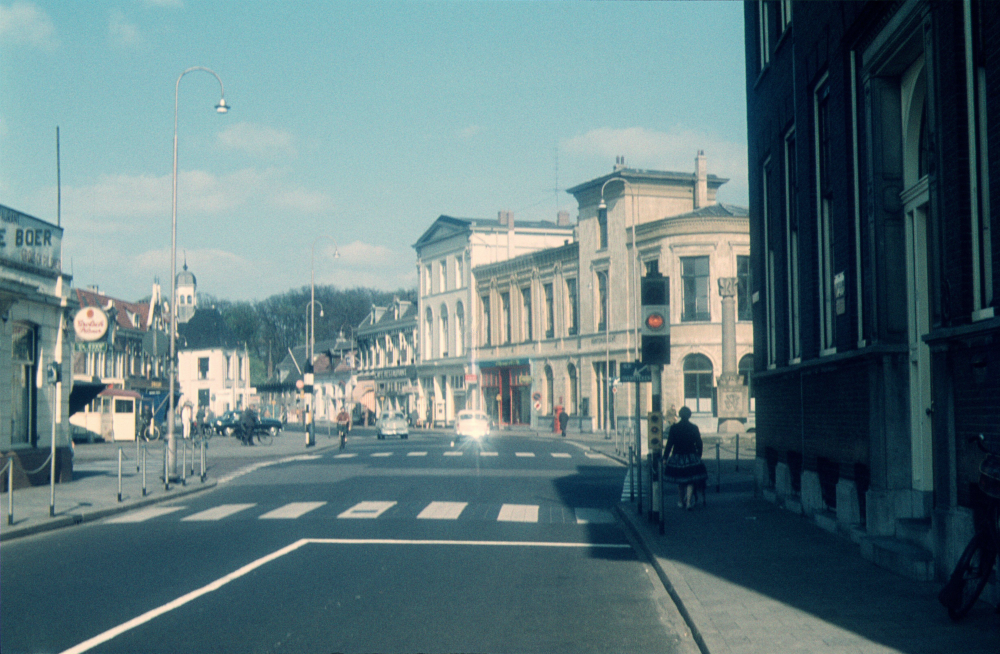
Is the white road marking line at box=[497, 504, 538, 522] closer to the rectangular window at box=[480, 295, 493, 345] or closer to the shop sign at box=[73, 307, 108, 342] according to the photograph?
the shop sign at box=[73, 307, 108, 342]

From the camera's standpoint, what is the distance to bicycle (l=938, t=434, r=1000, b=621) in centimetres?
785

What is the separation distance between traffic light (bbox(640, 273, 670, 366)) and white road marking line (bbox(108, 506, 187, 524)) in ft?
A: 26.8

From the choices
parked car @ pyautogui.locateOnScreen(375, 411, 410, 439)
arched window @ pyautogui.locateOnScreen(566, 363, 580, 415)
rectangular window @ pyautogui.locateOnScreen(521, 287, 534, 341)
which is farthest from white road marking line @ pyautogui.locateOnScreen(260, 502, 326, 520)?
rectangular window @ pyautogui.locateOnScreen(521, 287, 534, 341)

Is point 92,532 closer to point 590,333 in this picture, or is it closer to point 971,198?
point 971,198

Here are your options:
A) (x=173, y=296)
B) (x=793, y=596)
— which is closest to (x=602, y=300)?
(x=173, y=296)

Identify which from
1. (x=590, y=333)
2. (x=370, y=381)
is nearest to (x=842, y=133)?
(x=590, y=333)

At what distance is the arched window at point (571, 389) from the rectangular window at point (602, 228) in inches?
294

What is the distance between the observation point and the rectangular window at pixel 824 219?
593 inches

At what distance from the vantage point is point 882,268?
12.2m

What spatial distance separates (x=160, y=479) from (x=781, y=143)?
50.5 ft

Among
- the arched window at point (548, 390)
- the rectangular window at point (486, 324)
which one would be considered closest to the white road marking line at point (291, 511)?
the arched window at point (548, 390)

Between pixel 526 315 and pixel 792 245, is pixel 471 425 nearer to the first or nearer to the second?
pixel 526 315

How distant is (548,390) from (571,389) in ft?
10.4

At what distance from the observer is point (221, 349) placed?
3866 inches
